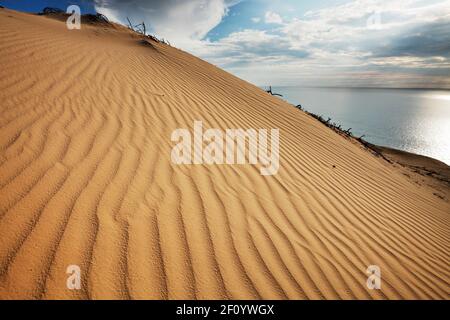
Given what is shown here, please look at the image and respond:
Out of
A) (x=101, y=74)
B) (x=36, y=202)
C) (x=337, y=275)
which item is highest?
(x=101, y=74)

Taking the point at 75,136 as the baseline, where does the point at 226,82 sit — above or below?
above

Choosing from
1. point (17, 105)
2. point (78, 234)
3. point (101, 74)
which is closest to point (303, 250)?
point (78, 234)

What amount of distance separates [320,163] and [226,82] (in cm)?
413

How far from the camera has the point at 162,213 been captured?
6.49 feet

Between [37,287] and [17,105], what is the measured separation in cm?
242

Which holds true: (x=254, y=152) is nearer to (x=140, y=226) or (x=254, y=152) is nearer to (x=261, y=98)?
(x=140, y=226)

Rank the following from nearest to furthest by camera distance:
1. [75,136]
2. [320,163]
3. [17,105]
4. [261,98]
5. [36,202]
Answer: [36,202]
[75,136]
[17,105]
[320,163]
[261,98]

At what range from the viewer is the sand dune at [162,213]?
1503mm

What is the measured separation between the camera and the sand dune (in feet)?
4.93

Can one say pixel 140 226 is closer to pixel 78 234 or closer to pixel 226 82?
pixel 78 234

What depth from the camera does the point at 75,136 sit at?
2.58 metres

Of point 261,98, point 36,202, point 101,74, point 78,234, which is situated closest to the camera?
point 78,234

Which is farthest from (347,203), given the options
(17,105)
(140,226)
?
(17,105)

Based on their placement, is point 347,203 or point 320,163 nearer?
point 347,203
